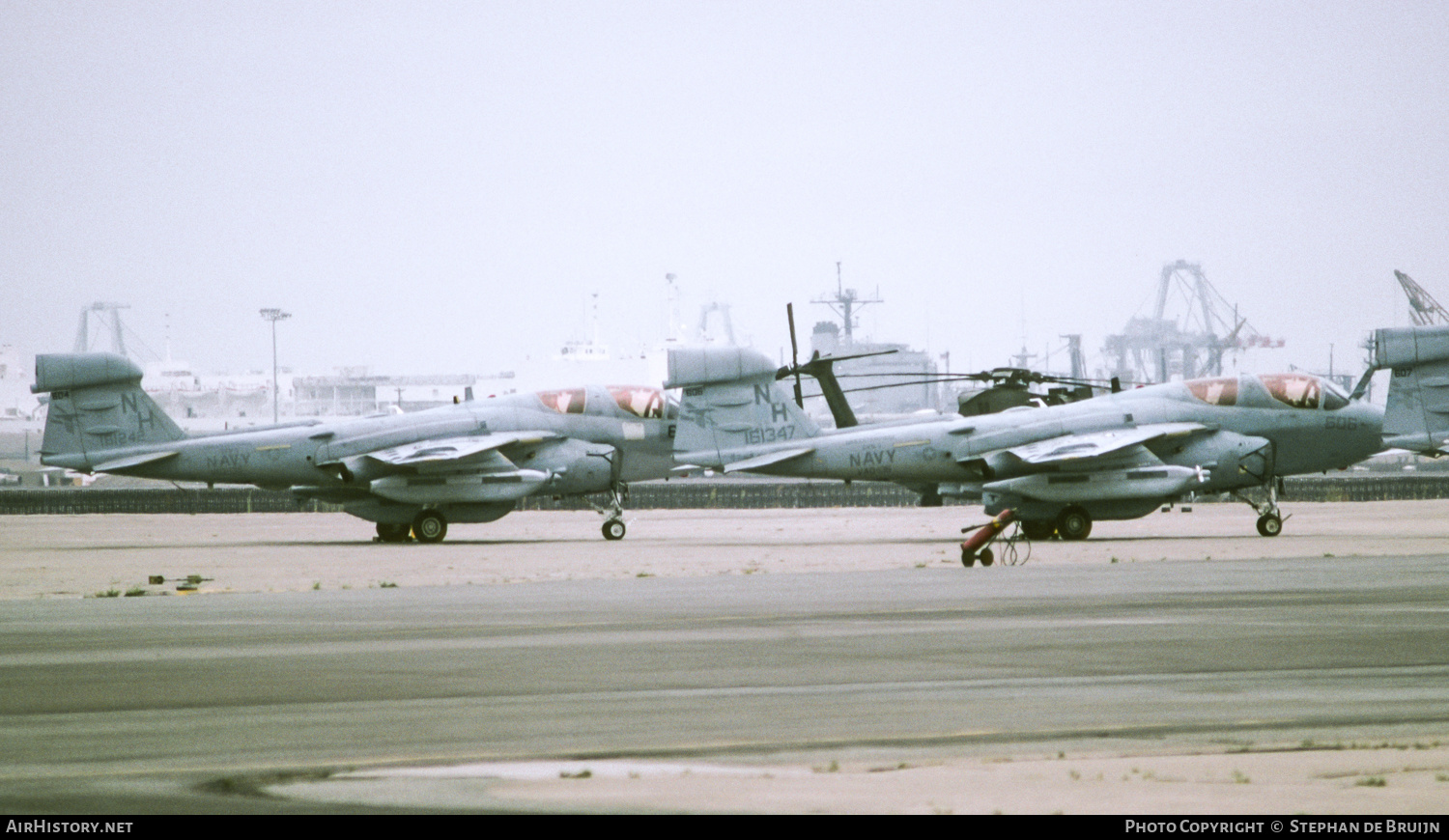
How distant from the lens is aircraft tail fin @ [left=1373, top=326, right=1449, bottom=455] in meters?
34.2

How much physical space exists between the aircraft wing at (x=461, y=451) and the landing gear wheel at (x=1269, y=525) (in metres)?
17.5

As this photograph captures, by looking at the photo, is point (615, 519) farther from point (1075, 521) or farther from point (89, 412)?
point (89, 412)

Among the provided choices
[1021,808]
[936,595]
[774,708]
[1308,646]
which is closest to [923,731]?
[774,708]

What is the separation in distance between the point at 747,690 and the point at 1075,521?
2621 centimetres

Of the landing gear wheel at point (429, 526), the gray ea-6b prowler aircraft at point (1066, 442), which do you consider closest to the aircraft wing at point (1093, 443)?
the gray ea-6b prowler aircraft at point (1066, 442)

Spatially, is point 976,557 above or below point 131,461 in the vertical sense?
below

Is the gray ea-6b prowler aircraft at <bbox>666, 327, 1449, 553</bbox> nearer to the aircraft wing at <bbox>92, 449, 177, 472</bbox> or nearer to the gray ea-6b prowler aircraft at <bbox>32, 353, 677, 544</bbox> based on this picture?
the gray ea-6b prowler aircraft at <bbox>32, 353, 677, 544</bbox>

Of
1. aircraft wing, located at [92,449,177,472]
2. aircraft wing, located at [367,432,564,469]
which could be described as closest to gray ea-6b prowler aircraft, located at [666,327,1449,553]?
aircraft wing, located at [367,432,564,469]

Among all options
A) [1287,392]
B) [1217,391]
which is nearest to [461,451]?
[1217,391]

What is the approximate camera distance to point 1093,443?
35.7 meters

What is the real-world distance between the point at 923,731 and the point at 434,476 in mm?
29243

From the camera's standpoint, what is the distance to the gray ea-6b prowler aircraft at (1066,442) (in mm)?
35781

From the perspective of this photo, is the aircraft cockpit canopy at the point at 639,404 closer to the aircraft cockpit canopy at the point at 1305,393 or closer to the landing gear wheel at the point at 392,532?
the landing gear wheel at the point at 392,532
